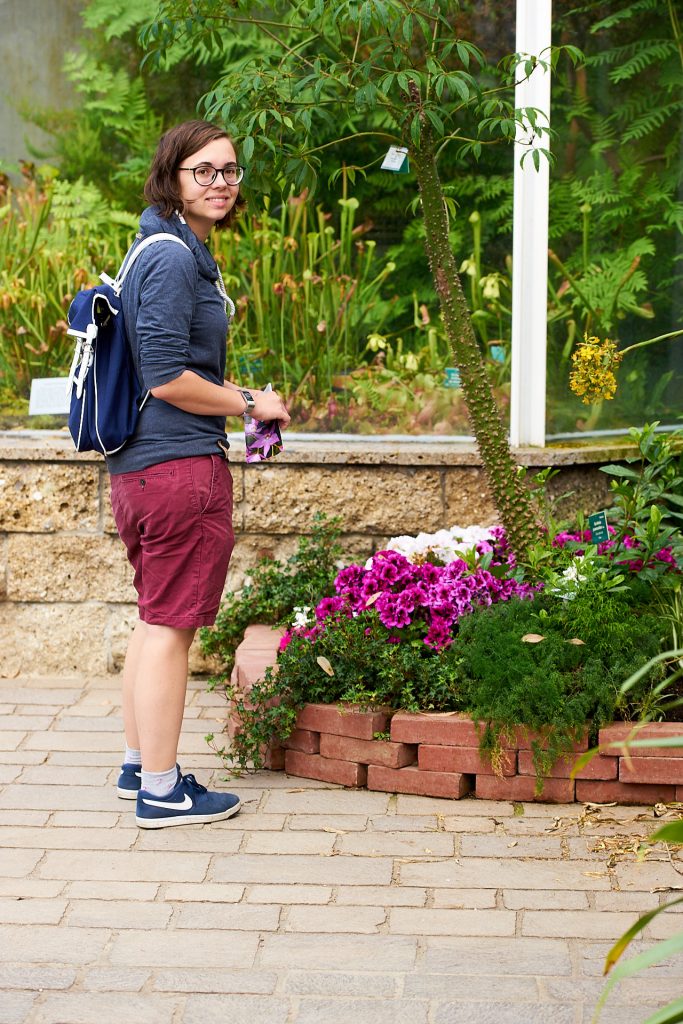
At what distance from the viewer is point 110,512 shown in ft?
15.8

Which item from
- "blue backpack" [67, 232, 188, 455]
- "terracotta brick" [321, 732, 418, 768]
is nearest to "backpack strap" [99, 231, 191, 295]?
"blue backpack" [67, 232, 188, 455]

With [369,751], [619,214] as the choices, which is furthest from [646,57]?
[369,751]

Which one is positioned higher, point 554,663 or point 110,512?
point 110,512

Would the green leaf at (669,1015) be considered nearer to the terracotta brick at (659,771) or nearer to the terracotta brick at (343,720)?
the terracotta brick at (659,771)

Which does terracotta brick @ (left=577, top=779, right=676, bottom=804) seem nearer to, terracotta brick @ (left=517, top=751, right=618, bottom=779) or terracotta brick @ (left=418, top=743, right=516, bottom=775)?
terracotta brick @ (left=517, top=751, right=618, bottom=779)

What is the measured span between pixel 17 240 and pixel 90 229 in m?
0.32

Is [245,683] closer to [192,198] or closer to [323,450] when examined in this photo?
[323,450]

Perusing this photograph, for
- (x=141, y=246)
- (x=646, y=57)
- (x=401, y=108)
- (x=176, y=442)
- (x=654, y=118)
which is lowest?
(x=176, y=442)

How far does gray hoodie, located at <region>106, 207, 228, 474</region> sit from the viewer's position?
314 cm

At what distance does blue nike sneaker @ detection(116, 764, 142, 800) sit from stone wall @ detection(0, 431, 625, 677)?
1.16 meters

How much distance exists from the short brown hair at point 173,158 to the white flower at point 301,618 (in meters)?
1.42

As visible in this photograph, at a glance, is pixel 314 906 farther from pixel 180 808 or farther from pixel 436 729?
pixel 436 729

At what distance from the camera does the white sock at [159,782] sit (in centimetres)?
344

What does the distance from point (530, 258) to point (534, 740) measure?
6.49 ft
